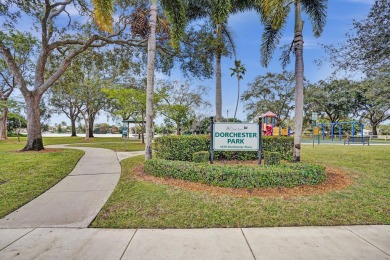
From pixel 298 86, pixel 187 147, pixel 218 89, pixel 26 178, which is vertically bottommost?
pixel 26 178

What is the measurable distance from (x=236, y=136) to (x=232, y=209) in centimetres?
322

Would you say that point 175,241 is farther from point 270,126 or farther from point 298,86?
point 270,126

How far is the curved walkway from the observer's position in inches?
152

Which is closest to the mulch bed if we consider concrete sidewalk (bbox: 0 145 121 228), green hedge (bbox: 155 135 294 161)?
concrete sidewalk (bbox: 0 145 121 228)

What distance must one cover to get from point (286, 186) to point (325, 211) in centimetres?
131

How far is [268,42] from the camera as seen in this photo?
10.5 meters

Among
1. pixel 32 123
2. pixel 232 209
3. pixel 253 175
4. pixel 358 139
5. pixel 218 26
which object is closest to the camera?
pixel 232 209

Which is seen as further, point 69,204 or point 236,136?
point 236,136

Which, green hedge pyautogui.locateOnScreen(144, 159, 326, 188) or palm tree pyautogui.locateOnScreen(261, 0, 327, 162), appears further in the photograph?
palm tree pyautogui.locateOnScreen(261, 0, 327, 162)

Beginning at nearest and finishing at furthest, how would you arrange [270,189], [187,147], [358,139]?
1. [270,189]
2. [187,147]
3. [358,139]

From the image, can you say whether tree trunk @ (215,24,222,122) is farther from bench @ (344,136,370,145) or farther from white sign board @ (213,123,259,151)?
bench @ (344,136,370,145)

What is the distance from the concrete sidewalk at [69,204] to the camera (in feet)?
12.7

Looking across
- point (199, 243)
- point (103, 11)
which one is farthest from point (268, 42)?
point (199, 243)

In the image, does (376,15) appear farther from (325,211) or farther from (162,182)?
(162,182)
